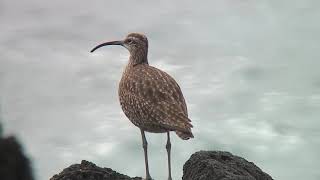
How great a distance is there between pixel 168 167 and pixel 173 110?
1253 mm

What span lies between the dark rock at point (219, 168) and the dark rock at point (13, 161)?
478cm

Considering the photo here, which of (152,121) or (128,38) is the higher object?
(128,38)

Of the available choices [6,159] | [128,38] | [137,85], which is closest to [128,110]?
[137,85]

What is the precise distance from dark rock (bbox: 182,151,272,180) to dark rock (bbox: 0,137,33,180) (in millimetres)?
4775

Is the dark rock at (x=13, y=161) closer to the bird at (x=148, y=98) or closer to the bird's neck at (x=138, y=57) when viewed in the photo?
the bird at (x=148, y=98)

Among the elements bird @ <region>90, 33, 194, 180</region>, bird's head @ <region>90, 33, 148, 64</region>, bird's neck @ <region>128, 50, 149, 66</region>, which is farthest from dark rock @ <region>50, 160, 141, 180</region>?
bird's head @ <region>90, 33, 148, 64</region>

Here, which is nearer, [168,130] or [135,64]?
[168,130]

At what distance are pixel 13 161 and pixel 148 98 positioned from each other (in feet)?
18.1

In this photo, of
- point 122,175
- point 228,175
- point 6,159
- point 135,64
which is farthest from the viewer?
point 6,159

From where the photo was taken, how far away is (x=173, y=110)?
16.7 m

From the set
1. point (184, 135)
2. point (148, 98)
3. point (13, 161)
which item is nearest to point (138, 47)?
point (148, 98)

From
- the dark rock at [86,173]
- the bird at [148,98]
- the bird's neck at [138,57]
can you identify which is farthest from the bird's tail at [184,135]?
the bird's neck at [138,57]

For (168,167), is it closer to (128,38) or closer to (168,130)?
(168,130)

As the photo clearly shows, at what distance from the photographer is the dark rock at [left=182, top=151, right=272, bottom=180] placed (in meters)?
16.2
